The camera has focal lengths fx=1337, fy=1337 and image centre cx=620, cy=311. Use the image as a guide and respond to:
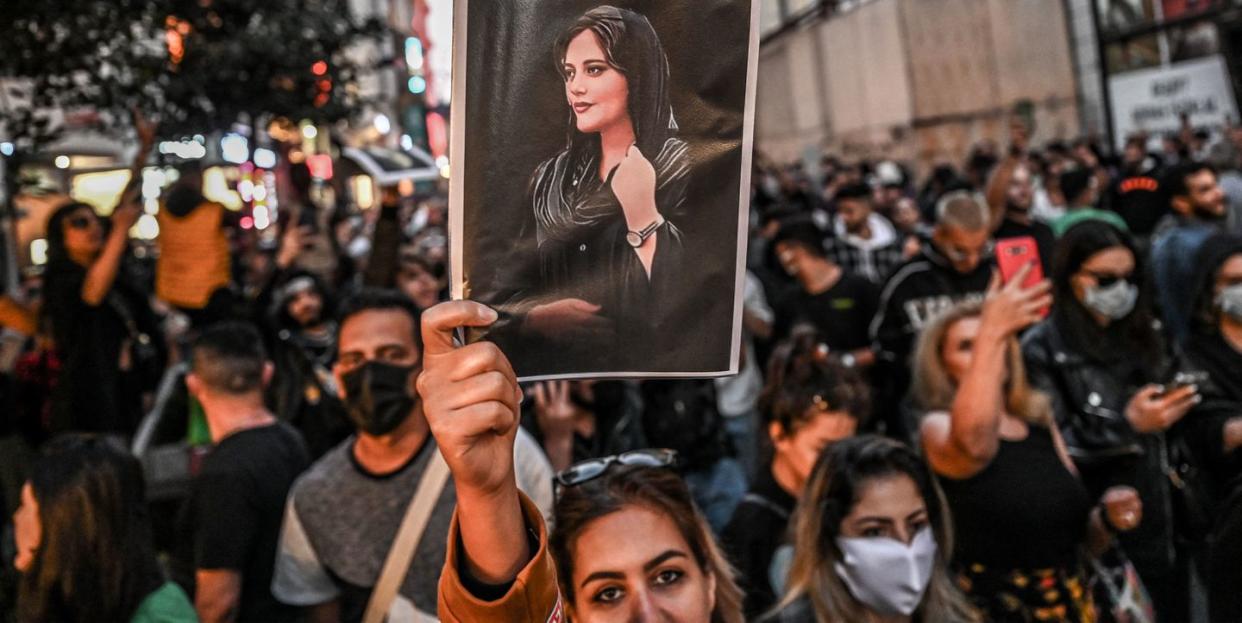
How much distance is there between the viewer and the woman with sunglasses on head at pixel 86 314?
22.3 feet

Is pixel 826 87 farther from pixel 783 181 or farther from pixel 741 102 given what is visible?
pixel 741 102

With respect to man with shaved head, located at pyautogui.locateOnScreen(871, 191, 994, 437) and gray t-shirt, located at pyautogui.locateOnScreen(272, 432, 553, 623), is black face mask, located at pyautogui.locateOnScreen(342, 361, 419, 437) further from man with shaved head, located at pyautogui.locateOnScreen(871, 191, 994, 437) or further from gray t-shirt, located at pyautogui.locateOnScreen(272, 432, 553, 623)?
man with shaved head, located at pyautogui.locateOnScreen(871, 191, 994, 437)

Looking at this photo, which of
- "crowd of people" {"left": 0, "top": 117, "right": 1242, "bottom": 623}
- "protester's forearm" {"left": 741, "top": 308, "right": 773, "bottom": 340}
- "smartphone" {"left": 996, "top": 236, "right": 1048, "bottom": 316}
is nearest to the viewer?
"crowd of people" {"left": 0, "top": 117, "right": 1242, "bottom": 623}

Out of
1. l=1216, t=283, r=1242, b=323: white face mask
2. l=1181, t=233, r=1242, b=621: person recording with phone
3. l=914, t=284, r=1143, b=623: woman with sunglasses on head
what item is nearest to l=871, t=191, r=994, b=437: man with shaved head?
l=1181, t=233, r=1242, b=621: person recording with phone

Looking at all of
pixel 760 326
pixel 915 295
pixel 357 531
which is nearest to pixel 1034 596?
pixel 357 531

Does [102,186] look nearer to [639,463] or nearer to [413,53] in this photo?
[639,463]

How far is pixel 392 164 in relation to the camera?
723 centimetres

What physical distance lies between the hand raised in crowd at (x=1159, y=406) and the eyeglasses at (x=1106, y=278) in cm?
92

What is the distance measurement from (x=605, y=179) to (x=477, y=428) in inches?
19.4

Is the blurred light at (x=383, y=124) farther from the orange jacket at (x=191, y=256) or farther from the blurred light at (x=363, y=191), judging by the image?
the orange jacket at (x=191, y=256)

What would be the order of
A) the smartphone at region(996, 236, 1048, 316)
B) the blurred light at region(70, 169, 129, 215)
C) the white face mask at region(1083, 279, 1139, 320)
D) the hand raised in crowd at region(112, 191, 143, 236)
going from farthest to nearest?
the blurred light at region(70, 169, 129, 215) < the hand raised in crowd at region(112, 191, 143, 236) < the white face mask at region(1083, 279, 1139, 320) < the smartphone at region(996, 236, 1048, 316)

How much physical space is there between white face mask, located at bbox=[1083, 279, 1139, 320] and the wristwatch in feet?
12.3

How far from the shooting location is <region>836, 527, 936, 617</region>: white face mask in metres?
3.41

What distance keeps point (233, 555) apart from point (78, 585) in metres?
0.77
